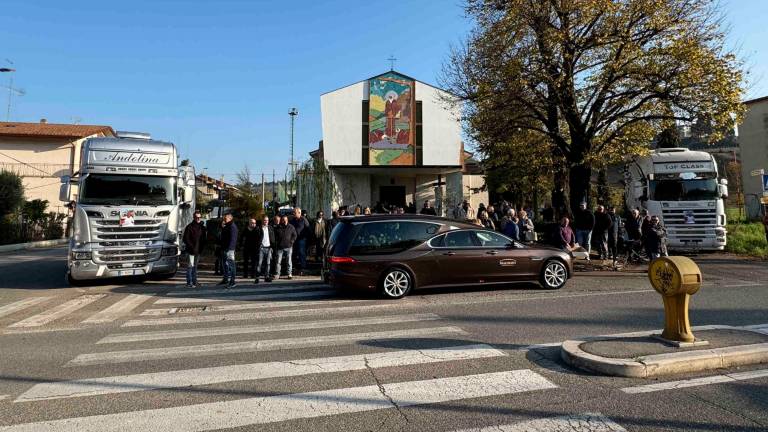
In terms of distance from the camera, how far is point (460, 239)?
9.56m

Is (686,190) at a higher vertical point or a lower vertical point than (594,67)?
lower

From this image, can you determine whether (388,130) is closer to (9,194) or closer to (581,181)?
(581,181)

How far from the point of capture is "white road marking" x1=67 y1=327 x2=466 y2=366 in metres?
5.48

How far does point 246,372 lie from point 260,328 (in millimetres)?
2096

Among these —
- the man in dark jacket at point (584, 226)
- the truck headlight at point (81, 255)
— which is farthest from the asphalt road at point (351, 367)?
the man in dark jacket at point (584, 226)

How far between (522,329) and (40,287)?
39.8 feet

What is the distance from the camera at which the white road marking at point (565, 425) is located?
3402 millimetres

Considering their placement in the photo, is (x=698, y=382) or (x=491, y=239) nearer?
(x=698, y=382)

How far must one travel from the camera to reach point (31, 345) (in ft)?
20.4

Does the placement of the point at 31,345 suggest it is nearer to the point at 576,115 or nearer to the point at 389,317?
the point at 389,317

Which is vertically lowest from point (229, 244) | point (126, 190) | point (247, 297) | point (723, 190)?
point (247, 297)

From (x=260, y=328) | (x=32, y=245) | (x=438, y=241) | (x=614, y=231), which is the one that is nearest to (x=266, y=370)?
(x=260, y=328)

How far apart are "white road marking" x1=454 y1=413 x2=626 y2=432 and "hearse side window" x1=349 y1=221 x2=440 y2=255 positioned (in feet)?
19.0

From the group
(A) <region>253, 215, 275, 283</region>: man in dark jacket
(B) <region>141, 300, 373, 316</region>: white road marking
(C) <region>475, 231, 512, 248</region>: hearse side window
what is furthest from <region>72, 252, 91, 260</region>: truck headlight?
(C) <region>475, 231, 512, 248</region>: hearse side window
